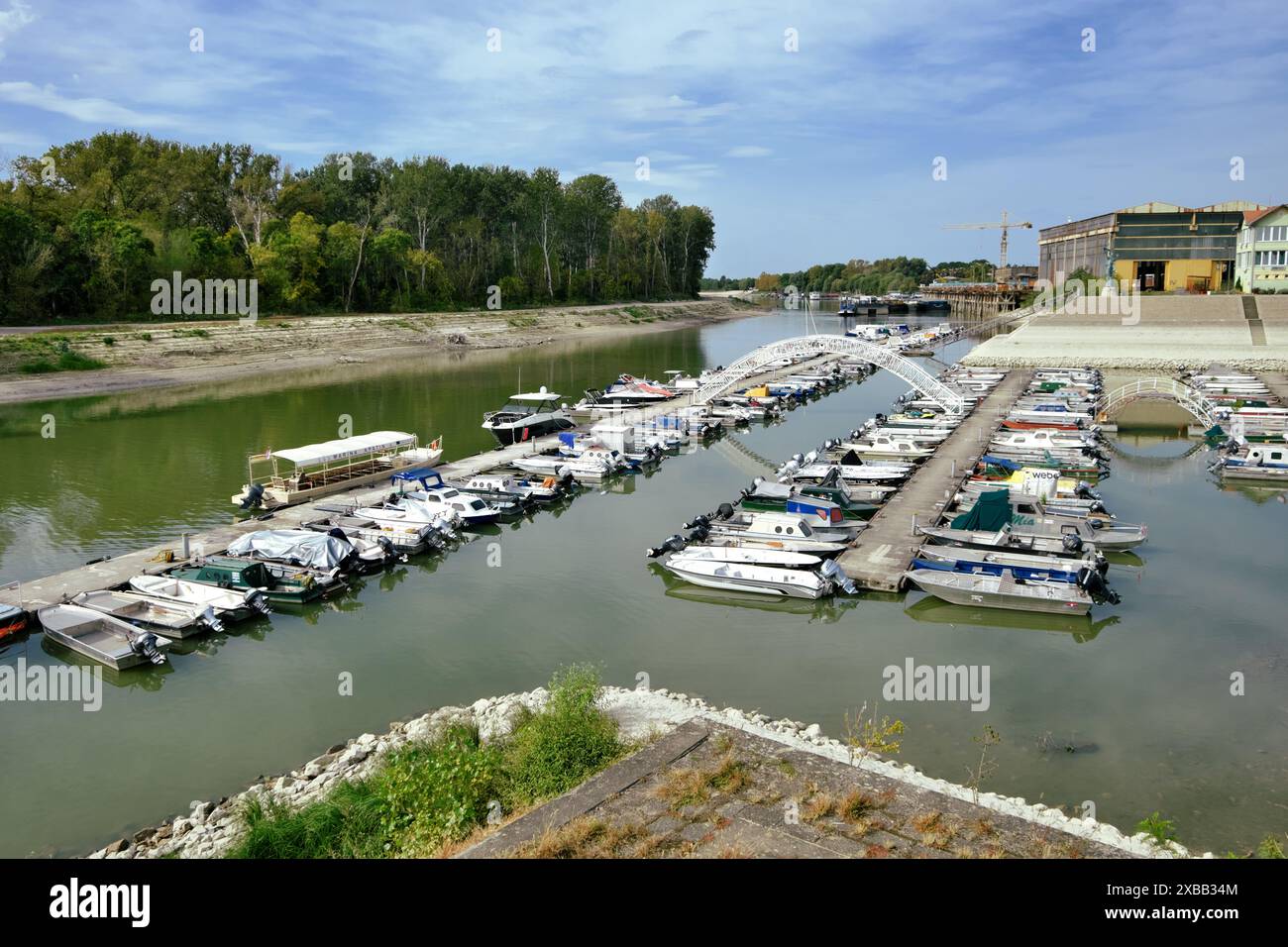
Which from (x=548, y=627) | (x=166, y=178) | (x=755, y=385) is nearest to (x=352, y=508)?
(x=548, y=627)

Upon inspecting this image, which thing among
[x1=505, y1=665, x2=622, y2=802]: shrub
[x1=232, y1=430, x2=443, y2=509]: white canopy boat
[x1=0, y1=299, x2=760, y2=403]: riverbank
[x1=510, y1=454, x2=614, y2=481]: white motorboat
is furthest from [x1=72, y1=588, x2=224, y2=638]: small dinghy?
[x1=0, y1=299, x2=760, y2=403]: riverbank

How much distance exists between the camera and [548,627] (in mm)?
23922

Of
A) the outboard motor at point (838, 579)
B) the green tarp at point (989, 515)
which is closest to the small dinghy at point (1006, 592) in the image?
the outboard motor at point (838, 579)

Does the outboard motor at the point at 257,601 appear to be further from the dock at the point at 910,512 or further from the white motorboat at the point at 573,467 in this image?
the white motorboat at the point at 573,467

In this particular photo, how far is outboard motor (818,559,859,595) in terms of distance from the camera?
2498 cm

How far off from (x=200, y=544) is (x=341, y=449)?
8306 mm

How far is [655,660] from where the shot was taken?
2180cm

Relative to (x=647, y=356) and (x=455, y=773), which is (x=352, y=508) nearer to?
(x=455, y=773)

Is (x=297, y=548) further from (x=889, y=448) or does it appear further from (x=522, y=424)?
(x=889, y=448)

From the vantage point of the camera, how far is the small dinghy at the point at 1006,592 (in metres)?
23.7

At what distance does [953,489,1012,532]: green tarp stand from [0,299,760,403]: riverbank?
185ft

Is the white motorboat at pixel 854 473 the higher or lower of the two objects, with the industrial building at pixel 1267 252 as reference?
lower

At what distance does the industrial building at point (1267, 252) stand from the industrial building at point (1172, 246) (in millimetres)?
4099
